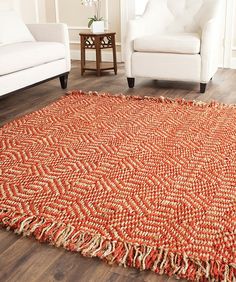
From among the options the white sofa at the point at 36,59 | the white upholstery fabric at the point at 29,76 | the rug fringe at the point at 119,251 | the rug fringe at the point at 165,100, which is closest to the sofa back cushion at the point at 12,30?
the white sofa at the point at 36,59

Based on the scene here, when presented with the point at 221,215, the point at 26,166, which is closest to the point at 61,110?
the point at 26,166

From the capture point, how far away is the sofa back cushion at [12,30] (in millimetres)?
3567

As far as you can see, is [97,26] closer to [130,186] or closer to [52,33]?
[52,33]

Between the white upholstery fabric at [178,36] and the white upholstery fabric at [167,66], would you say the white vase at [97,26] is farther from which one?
the white upholstery fabric at [167,66]

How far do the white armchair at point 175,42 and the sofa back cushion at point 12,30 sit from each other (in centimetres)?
93

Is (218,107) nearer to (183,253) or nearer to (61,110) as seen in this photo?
(61,110)

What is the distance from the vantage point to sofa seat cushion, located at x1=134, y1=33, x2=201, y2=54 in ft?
11.1

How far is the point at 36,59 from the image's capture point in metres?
3.24

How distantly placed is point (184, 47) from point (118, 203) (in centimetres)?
210

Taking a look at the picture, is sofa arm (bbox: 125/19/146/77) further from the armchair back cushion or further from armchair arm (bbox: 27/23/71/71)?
armchair arm (bbox: 27/23/71/71)

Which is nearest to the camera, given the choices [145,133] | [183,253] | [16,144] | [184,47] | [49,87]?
[183,253]

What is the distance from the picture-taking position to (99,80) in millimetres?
4082

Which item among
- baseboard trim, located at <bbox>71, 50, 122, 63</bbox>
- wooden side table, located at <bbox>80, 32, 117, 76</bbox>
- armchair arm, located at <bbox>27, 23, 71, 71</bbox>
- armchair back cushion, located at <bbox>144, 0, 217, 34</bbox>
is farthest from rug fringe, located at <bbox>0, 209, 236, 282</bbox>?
baseboard trim, located at <bbox>71, 50, 122, 63</bbox>

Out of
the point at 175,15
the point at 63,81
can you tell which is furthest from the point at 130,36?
the point at 63,81
